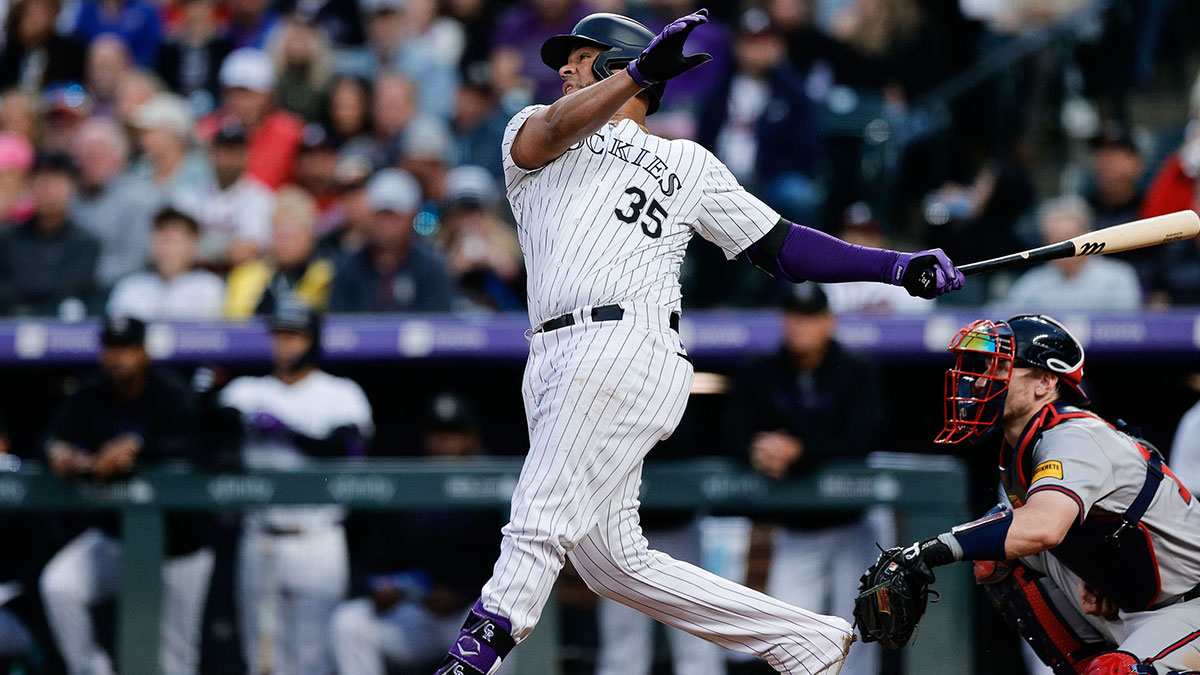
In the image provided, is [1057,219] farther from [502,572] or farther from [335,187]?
[502,572]

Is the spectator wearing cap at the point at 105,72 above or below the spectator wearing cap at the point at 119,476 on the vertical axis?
above

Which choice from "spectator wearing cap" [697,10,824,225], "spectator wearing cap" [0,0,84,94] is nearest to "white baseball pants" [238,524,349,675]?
"spectator wearing cap" [697,10,824,225]

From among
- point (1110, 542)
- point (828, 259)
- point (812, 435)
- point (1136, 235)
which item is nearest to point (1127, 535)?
point (1110, 542)

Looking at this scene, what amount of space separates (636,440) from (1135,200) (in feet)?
15.4

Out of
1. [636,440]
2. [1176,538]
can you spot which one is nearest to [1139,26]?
[1176,538]

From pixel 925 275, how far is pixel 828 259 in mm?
269

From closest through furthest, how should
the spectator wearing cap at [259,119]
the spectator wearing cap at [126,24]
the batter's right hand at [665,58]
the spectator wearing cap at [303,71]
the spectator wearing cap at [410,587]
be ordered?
the batter's right hand at [665,58], the spectator wearing cap at [410,587], the spectator wearing cap at [259,119], the spectator wearing cap at [303,71], the spectator wearing cap at [126,24]

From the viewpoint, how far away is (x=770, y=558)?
620cm

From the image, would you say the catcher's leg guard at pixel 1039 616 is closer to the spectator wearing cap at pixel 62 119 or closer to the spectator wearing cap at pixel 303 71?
the spectator wearing cap at pixel 303 71

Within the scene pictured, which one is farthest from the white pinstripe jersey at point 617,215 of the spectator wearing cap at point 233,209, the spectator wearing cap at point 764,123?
the spectator wearing cap at point 233,209

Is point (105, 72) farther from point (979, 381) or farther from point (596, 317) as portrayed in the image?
point (979, 381)

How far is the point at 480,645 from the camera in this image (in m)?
3.82

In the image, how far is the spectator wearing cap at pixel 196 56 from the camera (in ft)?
33.0

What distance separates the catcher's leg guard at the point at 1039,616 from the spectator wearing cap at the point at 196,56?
6.78 metres
